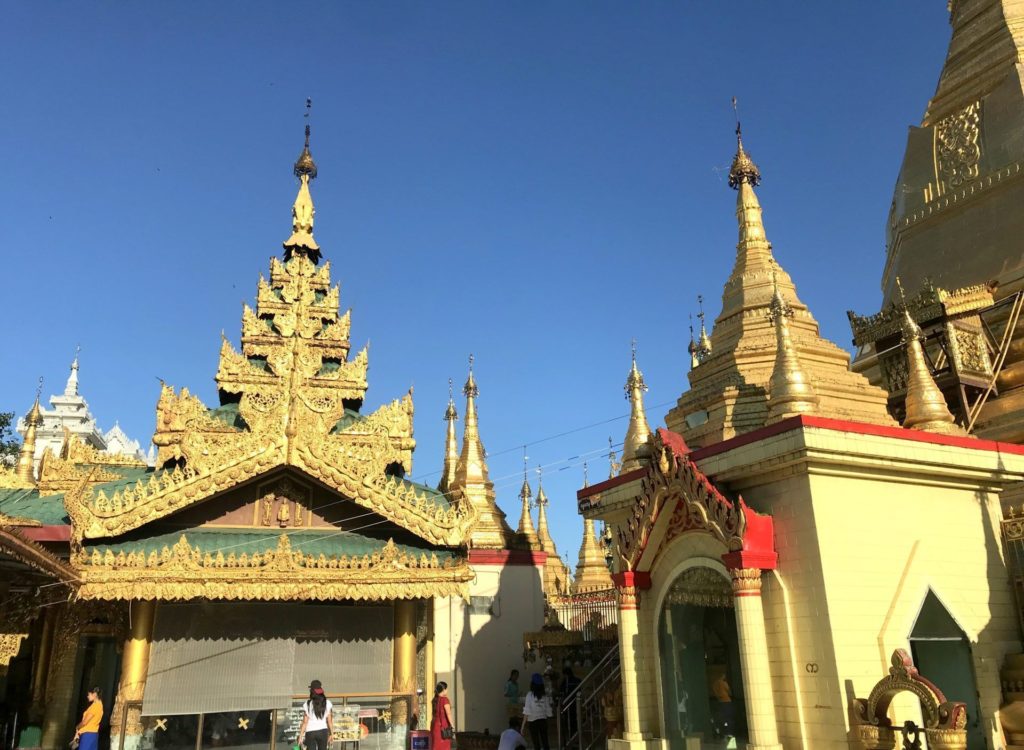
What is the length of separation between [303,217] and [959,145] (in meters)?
17.1

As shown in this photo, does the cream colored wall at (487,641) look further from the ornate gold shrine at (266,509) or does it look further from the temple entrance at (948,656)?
the temple entrance at (948,656)

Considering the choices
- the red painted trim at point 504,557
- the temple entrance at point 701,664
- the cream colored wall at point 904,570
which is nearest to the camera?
the cream colored wall at point 904,570

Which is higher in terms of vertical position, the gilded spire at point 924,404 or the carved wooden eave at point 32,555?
the gilded spire at point 924,404

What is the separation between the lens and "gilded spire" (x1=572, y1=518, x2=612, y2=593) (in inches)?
1151

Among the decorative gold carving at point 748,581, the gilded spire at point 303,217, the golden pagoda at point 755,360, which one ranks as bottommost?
the decorative gold carving at point 748,581

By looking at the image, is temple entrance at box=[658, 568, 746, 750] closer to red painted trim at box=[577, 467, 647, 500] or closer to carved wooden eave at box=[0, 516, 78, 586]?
red painted trim at box=[577, 467, 647, 500]

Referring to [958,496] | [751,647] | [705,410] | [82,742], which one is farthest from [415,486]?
[958,496]

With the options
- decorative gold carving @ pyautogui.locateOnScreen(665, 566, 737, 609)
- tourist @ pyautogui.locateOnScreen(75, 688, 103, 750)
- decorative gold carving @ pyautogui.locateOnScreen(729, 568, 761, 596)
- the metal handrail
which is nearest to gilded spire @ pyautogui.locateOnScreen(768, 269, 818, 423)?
decorative gold carving @ pyautogui.locateOnScreen(665, 566, 737, 609)

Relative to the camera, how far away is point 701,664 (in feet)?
33.7

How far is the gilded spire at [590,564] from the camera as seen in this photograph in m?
29.2

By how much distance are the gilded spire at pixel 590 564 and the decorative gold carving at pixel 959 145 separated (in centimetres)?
1607

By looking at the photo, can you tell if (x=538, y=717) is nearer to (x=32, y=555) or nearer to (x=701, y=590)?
(x=701, y=590)

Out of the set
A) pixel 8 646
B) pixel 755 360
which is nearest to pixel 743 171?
pixel 755 360

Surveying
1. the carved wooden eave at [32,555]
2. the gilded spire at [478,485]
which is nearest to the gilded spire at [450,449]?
the gilded spire at [478,485]
